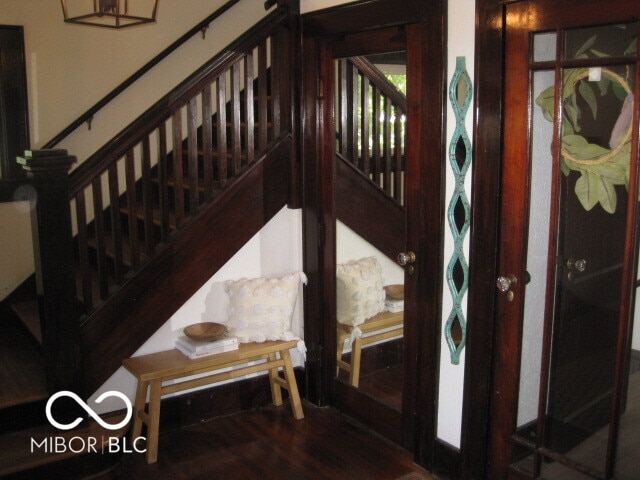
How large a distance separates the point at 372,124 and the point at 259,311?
1.15 m

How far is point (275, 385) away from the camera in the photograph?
4.03 meters

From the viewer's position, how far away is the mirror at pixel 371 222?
3.41 meters

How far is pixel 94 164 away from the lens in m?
3.34

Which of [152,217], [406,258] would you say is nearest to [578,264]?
[406,258]

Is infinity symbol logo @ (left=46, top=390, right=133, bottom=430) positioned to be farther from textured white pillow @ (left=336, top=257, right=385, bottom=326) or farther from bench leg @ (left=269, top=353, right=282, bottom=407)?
textured white pillow @ (left=336, top=257, right=385, bottom=326)

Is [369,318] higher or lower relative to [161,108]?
lower

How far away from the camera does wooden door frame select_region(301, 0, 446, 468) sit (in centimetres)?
308

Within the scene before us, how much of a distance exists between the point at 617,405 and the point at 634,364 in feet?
0.52

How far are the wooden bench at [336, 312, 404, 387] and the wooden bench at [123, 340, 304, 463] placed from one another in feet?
0.93

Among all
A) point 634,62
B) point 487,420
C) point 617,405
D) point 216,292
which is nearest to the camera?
point 634,62

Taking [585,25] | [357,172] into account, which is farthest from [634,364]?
[357,172]

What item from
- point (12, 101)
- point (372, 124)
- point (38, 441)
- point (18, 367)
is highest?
point (12, 101)

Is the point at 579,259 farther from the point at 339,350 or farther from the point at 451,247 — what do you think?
the point at 339,350

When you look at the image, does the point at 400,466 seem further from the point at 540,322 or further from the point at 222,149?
the point at 222,149
